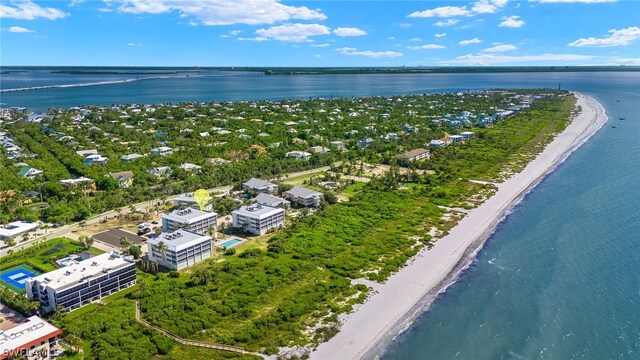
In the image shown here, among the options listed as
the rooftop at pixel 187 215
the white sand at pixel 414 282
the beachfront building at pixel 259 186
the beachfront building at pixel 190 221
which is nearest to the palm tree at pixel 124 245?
the beachfront building at pixel 190 221

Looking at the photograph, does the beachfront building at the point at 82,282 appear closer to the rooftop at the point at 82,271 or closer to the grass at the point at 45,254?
the rooftop at the point at 82,271

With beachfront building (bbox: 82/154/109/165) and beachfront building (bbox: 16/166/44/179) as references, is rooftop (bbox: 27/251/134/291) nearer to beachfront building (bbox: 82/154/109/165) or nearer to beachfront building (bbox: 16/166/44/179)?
beachfront building (bbox: 16/166/44/179)

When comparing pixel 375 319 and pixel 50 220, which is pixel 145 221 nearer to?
pixel 50 220

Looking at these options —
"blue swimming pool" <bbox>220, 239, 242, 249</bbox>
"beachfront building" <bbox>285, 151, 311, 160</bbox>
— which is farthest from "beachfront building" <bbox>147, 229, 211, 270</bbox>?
"beachfront building" <bbox>285, 151, 311, 160</bbox>

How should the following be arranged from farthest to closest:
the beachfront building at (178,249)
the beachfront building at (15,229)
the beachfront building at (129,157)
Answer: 1. the beachfront building at (129,157)
2. the beachfront building at (15,229)
3. the beachfront building at (178,249)

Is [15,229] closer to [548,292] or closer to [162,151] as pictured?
[162,151]

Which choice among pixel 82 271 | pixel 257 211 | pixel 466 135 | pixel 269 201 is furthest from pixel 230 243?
pixel 466 135
